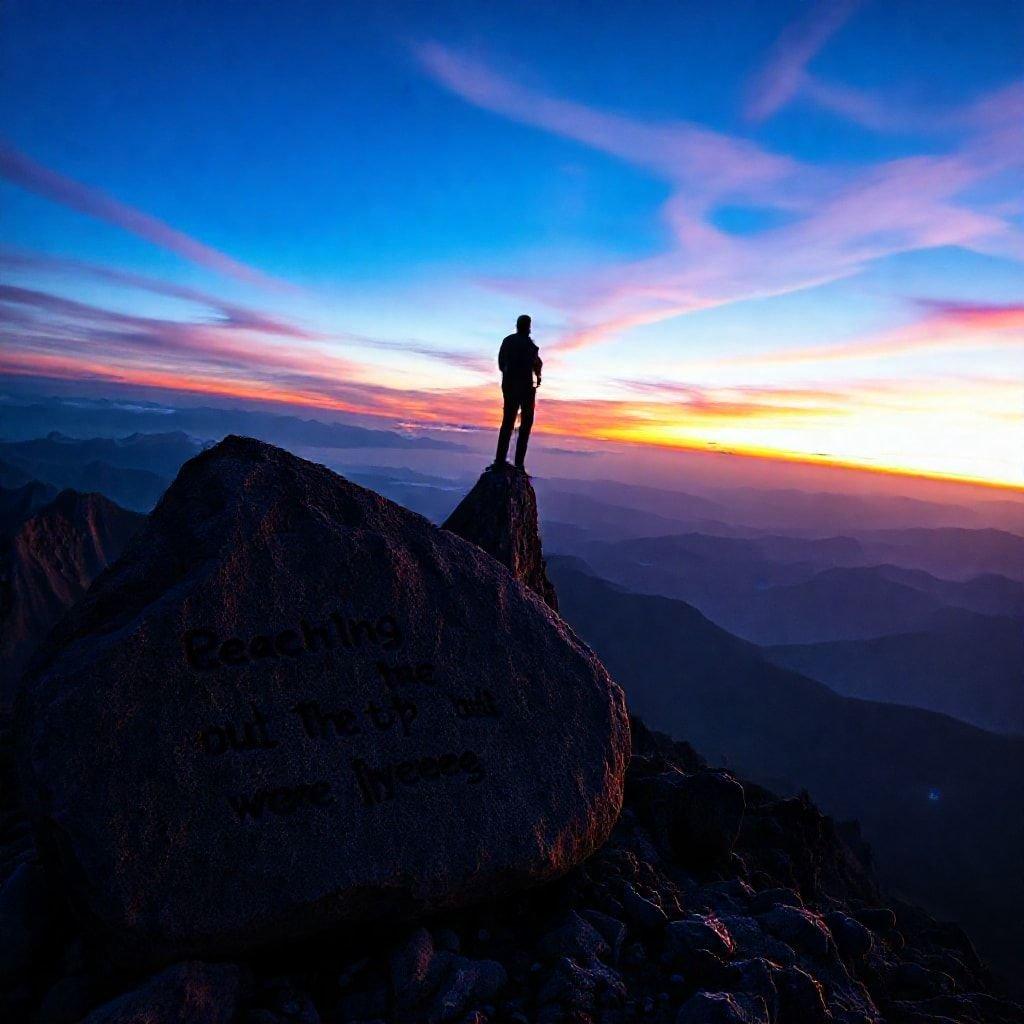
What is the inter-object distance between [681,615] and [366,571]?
136m

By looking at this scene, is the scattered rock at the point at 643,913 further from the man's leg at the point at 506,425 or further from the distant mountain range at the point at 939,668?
the distant mountain range at the point at 939,668

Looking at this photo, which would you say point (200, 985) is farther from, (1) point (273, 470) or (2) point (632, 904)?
(1) point (273, 470)

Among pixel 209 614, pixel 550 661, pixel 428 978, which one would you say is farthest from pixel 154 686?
pixel 550 661

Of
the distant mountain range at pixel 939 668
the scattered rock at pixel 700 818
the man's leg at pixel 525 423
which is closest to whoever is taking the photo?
the scattered rock at pixel 700 818

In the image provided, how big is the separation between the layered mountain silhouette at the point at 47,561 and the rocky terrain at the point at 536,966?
9685 cm

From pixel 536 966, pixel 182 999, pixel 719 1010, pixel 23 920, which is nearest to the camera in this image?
pixel 182 999

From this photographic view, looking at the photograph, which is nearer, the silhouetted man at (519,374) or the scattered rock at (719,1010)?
the scattered rock at (719,1010)

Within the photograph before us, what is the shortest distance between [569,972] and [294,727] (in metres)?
2.80

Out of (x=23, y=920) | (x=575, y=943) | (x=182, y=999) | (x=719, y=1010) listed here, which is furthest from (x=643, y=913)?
(x=23, y=920)

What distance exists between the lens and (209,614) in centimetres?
503

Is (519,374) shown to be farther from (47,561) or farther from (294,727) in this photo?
(47,561)

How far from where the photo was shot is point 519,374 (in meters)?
12.3

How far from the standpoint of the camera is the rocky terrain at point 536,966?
405cm

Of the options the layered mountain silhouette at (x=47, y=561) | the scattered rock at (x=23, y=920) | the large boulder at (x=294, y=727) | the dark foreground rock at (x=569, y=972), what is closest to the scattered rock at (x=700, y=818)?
the dark foreground rock at (x=569, y=972)
